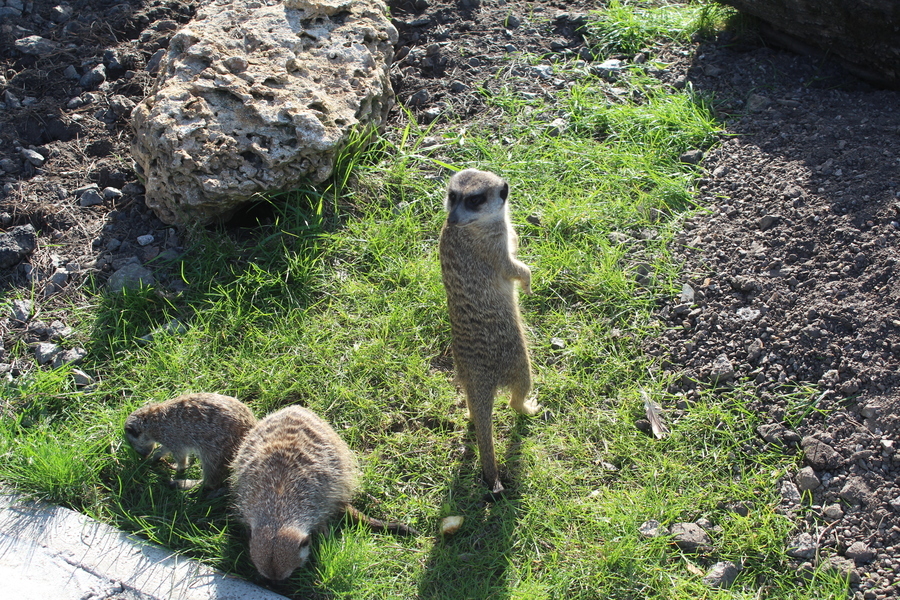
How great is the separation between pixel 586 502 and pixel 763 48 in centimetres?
363

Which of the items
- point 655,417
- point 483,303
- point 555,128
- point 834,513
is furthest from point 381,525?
point 555,128

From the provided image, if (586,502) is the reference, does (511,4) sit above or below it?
above

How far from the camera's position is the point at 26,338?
396 centimetres

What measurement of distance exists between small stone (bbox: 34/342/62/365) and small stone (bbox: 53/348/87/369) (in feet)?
0.09

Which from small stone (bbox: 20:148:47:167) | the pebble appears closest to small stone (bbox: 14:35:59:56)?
the pebble

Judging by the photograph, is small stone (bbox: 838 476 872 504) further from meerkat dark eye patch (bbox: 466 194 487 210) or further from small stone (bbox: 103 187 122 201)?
small stone (bbox: 103 187 122 201)

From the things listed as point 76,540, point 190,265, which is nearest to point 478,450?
point 76,540

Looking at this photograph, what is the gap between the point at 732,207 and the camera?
4109mm

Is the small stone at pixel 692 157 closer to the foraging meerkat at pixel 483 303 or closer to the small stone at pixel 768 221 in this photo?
the small stone at pixel 768 221

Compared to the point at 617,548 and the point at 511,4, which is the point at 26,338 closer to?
the point at 617,548

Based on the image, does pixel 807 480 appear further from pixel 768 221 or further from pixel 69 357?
pixel 69 357

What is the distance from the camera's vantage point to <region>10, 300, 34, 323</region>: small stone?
13.2ft

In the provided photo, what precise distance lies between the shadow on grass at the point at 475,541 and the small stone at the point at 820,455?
4.14 feet

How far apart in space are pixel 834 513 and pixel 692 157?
2.33 m
